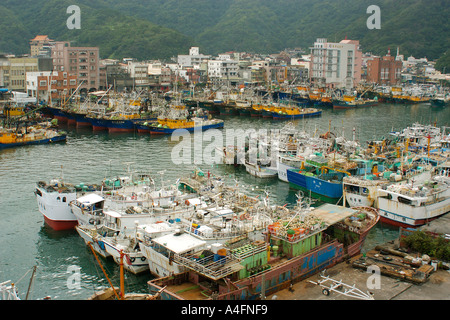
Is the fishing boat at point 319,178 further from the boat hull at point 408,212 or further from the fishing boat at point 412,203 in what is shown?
the boat hull at point 408,212

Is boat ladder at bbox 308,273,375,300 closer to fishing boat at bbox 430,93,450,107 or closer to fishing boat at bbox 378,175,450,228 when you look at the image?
fishing boat at bbox 378,175,450,228

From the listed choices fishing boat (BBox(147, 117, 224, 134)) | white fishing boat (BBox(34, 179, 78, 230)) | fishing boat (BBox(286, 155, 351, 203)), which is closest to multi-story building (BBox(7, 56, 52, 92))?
fishing boat (BBox(147, 117, 224, 134))

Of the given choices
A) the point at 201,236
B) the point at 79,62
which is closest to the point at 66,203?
the point at 201,236

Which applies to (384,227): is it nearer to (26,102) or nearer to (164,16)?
(26,102)

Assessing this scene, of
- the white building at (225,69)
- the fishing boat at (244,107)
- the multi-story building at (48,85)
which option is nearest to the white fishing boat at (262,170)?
the fishing boat at (244,107)

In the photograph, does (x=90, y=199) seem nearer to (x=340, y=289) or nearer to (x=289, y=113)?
(x=340, y=289)

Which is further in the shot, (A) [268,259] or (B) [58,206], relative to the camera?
(B) [58,206]

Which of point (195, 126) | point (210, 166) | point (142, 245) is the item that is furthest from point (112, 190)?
point (195, 126)
